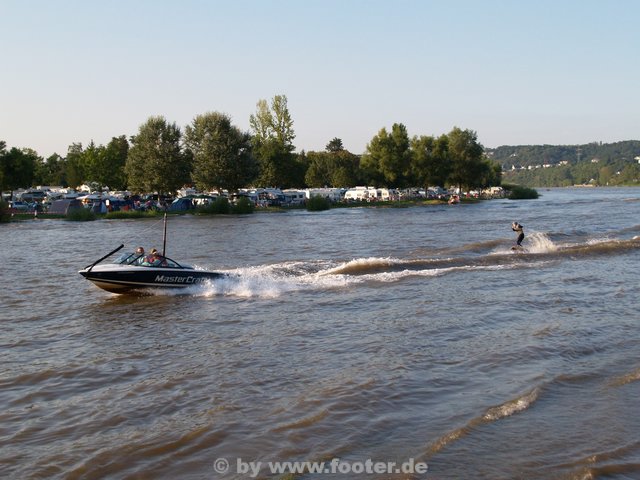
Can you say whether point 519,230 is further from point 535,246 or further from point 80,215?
point 80,215

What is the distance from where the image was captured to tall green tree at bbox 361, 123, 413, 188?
125938 millimetres

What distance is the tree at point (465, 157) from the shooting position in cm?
13625

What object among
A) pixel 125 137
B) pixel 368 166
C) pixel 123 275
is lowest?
pixel 123 275

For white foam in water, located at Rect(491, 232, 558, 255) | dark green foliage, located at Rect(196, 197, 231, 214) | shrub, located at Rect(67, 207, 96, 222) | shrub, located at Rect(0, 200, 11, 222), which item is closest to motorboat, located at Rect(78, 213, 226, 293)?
white foam in water, located at Rect(491, 232, 558, 255)

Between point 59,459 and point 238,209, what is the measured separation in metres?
76.5

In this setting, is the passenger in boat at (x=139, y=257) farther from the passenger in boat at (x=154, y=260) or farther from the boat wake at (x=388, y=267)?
the boat wake at (x=388, y=267)

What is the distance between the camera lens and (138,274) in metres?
21.8

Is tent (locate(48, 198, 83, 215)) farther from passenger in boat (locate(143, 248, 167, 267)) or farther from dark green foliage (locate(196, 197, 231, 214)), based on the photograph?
passenger in boat (locate(143, 248, 167, 267))

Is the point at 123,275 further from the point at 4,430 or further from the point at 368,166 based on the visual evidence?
the point at 368,166

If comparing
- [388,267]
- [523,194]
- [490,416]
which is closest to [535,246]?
[388,267]

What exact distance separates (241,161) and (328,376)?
8357 centimetres

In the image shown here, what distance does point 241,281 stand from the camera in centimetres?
2388

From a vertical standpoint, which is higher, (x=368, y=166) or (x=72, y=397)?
(x=368, y=166)

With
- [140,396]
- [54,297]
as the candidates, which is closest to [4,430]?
[140,396]
